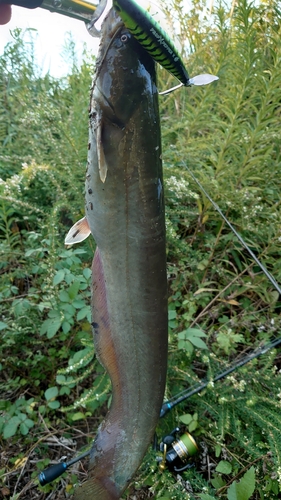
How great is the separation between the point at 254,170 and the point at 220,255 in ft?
2.04

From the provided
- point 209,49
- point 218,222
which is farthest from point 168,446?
point 209,49

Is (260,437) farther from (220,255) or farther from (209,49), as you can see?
(209,49)

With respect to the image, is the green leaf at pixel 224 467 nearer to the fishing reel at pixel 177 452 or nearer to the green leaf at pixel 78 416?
the fishing reel at pixel 177 452

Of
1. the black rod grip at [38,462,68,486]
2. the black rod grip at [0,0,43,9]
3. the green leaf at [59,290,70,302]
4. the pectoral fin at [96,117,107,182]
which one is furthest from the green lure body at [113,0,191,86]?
the black rod grip at [38,462,68,486]

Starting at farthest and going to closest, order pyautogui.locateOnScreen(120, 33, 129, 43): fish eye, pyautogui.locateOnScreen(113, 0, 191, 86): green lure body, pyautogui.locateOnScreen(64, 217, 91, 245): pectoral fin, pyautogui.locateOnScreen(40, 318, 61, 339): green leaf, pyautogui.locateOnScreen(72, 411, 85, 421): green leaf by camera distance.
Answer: pyautogui.locateOnScreen(72, 411, 85, 421): green leaf < pyautogui.locateOnScreen(40, 318, 61, 339): green leaf < pyautogui.locateOnScreen(64, 217, 91, 245): pectoral fin < pyautogui.locateOnScreen(120, 33, 129, 43): fish eye < pyautogui.locateOnScreen(113, 0, 191, 86): green lure body

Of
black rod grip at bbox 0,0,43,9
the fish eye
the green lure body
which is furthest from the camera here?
black rod grip at bbox 0,0,43,9

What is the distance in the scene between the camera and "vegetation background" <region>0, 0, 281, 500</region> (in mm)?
1761

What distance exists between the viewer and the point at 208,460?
6.34ft

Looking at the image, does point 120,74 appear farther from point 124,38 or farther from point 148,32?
point 148,32

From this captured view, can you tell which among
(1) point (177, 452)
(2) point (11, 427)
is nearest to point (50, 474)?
(2) point (11, 427)

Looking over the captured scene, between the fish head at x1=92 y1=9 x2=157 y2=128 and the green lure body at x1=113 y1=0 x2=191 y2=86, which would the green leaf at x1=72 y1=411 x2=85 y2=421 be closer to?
the fish head at x1=92 y1=9 x2=157 y2=128

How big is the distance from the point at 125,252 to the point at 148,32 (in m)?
0.68

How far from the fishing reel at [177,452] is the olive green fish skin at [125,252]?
1.11 feet

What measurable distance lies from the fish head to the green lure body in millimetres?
117
